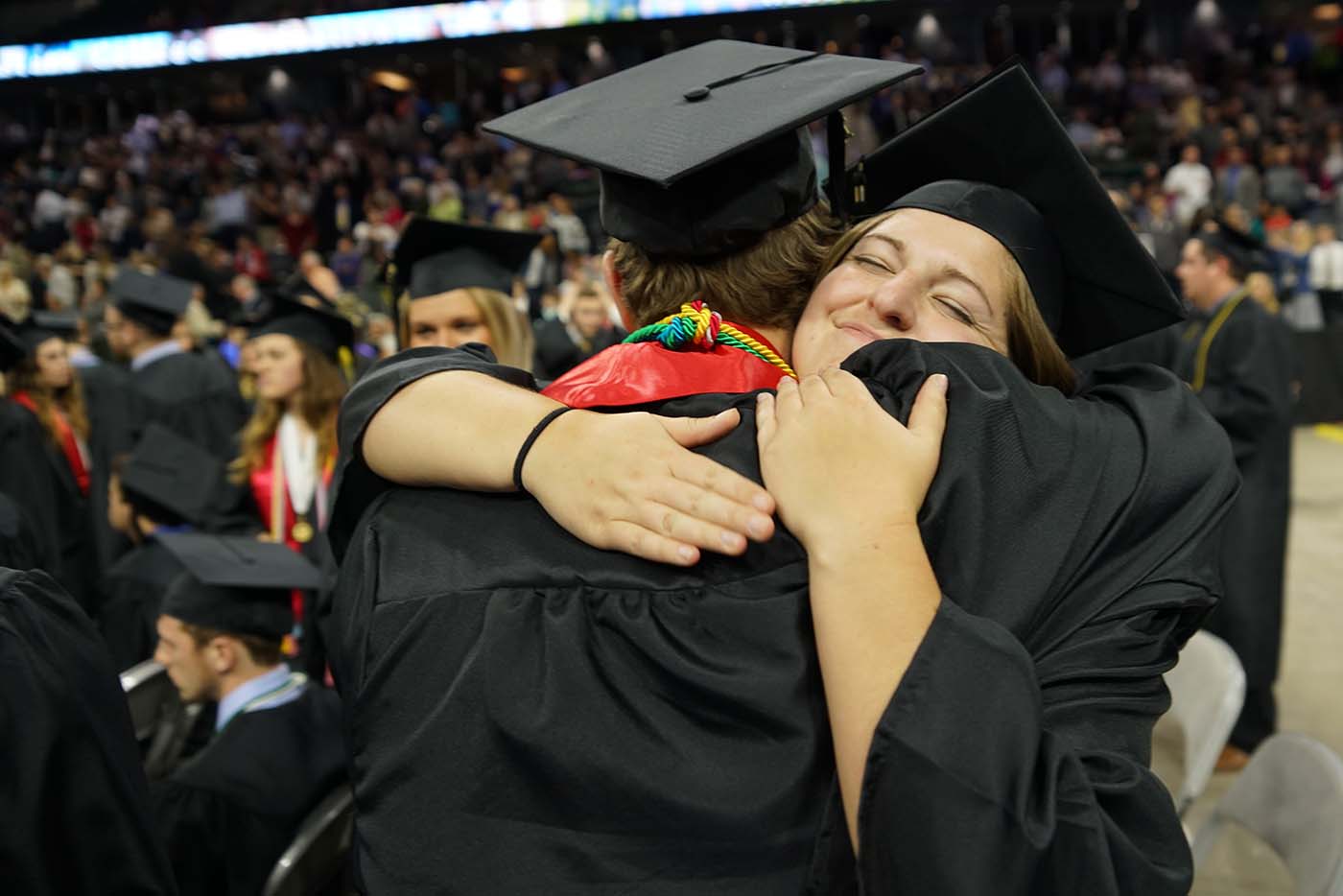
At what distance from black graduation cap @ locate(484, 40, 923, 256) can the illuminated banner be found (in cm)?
2049

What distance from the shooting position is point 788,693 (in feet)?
3.39

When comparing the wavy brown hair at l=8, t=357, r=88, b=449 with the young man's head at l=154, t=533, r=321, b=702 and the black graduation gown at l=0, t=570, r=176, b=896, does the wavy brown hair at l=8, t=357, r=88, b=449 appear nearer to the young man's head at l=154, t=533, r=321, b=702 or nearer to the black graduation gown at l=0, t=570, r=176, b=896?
the young man's head at l=154, t=533, r=321, b=702

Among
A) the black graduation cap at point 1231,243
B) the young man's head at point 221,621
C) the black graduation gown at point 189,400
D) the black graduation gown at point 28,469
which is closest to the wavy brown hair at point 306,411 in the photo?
the black graduation gown at point 28,469

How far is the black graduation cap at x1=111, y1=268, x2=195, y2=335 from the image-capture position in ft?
19.7

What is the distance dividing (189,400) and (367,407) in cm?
488

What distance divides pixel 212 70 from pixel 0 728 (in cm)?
2500

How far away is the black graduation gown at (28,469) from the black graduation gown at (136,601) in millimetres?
275

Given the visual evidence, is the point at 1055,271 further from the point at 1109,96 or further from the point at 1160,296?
the point at 1109,96

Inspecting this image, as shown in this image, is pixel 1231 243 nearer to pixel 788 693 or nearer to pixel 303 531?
pixel 303 531

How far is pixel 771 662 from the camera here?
3.44ft

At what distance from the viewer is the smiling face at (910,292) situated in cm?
135

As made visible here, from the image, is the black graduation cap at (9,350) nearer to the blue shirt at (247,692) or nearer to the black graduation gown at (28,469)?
the black graduation gown at (28,469)

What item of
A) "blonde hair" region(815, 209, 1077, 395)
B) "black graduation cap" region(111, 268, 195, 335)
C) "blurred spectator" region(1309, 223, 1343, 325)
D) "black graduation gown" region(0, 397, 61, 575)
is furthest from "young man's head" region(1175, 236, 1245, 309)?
"blurred spectator" region(1309, 223, 1343, 325)

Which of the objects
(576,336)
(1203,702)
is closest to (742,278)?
(1203,702)
